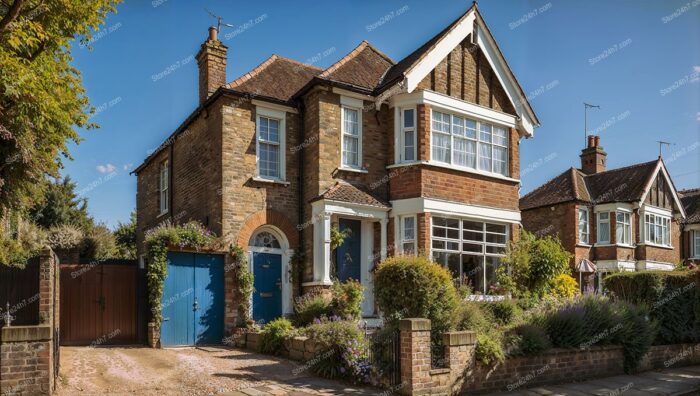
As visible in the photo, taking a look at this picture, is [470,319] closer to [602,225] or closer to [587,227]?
[587,227]

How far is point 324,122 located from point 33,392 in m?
10.3

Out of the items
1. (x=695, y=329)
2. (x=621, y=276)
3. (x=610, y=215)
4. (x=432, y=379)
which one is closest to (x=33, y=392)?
(x=432, y=379)

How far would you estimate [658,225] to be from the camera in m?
31.4

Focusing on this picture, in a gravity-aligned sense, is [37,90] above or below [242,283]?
above

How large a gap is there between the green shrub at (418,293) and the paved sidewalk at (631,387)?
169 centimetres

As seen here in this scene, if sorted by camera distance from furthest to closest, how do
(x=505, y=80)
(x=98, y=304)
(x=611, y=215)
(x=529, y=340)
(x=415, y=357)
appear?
(x=611, y=215) → (x=505, y=80) → (x=98, y=304) → (x=529, y=340) → (x=415, y=357)

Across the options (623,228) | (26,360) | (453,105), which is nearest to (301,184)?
(453,105)

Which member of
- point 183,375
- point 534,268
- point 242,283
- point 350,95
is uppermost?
point 350,95

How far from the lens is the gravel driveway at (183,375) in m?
9.29

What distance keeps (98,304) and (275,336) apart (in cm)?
495

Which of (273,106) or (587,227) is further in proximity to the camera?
(587,227)

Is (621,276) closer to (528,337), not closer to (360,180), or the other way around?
(528,337)

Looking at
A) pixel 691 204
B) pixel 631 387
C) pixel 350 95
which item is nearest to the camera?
pixel 631 387

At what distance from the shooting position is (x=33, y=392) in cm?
756
